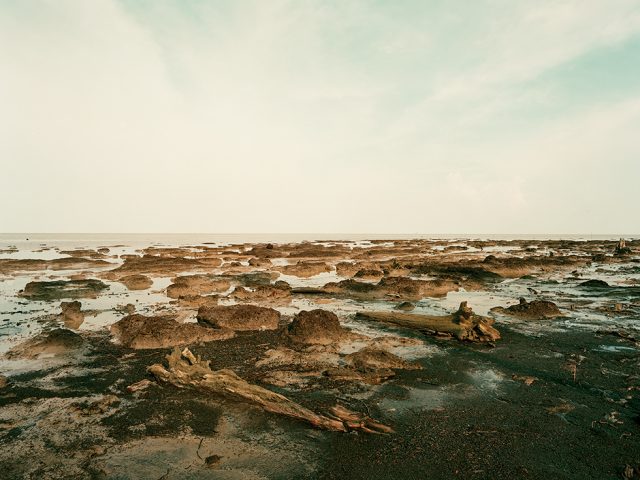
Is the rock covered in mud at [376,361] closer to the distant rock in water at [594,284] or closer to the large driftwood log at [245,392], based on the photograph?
the large driftwood log at [245,392]

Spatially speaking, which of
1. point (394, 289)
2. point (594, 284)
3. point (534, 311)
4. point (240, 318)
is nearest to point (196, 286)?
point (240, 318)

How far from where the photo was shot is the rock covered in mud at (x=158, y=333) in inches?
436

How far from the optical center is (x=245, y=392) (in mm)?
7441

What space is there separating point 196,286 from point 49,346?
38.3ft

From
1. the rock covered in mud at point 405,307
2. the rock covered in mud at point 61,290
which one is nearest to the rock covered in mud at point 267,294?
the rock covered in mud at point 405,307

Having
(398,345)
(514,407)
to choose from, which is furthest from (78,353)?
(514,407)

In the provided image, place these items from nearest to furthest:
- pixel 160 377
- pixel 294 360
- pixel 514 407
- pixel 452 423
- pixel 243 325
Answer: pixel 452 423, pixel 514 407, pixel 160 377, pixel 294 360, pixel 243 325

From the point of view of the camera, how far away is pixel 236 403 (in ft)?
24.4

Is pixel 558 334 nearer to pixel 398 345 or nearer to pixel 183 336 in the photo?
pixel 398 345

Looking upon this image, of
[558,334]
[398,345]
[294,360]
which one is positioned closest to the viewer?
[294,360]

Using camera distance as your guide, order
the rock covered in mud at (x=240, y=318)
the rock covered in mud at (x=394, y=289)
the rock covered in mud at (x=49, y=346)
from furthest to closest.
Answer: the rock covered in mud at (x=394, y=289) < the rock covered in mud at (x=240, y=318) < the rock covered in mud at (x=49, y=346)

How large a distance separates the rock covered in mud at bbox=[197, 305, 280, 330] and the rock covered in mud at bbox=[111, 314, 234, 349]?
53cm

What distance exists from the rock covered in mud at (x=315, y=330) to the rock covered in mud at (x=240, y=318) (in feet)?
4.65

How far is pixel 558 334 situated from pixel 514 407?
658 centimetres
